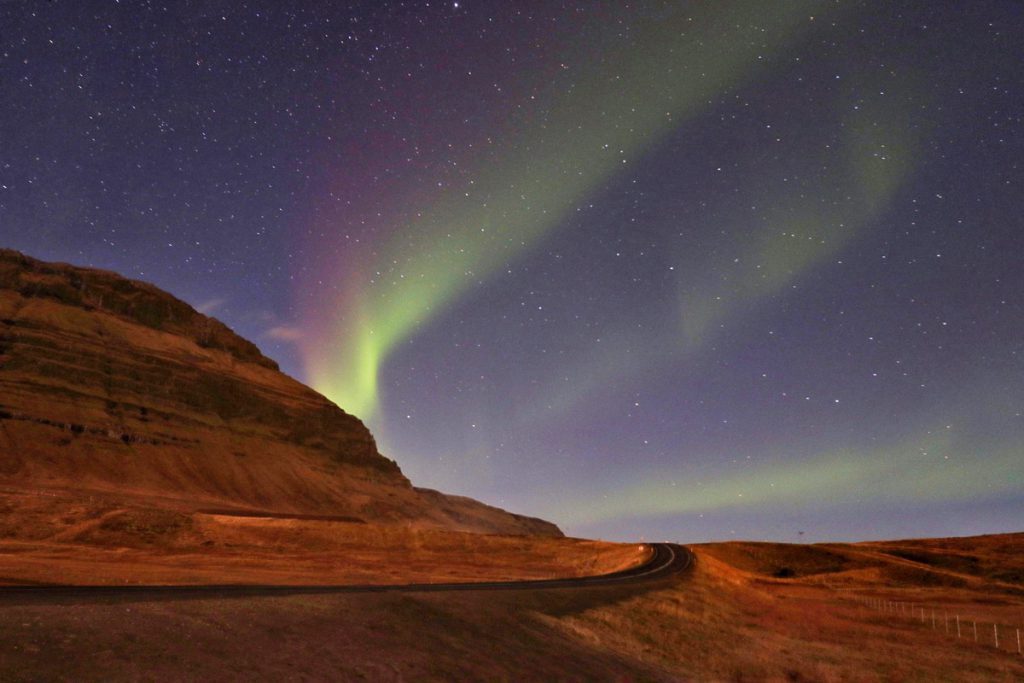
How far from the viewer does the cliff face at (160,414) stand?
255 feet

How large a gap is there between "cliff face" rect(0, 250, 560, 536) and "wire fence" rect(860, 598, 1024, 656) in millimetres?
66982

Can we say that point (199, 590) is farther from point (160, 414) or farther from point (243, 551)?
point (160, 414)

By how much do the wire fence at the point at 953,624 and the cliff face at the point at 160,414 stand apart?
66982mm

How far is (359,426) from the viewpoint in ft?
432

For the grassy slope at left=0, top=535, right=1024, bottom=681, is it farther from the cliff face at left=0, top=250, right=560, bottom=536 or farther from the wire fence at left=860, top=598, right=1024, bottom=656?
the cliff face at left=0, top=250, right=560, bottom=536

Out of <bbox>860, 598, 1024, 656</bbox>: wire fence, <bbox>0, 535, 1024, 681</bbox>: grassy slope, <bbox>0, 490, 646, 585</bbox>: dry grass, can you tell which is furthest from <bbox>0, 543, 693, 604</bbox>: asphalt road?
<bbox>860, 598, 1024, 656</bbox>: wire fence

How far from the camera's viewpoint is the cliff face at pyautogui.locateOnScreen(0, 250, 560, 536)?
77.8 meters

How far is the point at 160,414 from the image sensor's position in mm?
96750

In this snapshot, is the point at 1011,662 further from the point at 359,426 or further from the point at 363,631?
the point at 359,426

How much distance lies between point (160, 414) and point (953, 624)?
3844 inches

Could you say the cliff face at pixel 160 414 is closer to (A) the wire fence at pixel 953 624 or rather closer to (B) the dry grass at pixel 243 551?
(B) the dry grass at pixel 243 551

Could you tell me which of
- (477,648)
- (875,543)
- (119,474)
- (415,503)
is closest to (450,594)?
(477,648)

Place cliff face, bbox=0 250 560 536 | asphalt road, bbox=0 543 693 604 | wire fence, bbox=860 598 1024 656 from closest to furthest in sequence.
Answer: asphalt road, bbox=0 543 693 604
wire fence, bbox=860 598 1024 656
cliff face, bbox=0 250 560 536

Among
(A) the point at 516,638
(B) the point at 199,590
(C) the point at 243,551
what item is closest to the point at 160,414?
(C) the point at 243,551
